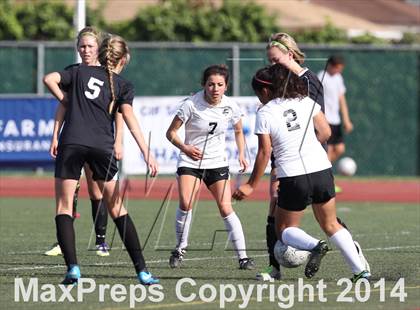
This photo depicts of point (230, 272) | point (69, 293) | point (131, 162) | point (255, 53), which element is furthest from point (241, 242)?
point (255, 53)

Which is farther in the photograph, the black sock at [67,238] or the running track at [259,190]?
the running track at [259,190]

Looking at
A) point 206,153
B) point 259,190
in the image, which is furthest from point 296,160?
point 259,190

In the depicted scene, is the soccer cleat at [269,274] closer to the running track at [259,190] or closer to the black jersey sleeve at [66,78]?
the black jersey sleeve at [66,78]

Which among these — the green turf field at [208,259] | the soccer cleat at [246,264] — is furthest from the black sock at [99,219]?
the soccer cleat at [246,264]

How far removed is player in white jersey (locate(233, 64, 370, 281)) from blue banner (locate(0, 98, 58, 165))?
14.0m

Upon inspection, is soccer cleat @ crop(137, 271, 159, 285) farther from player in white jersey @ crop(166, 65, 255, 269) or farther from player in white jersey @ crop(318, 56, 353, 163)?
player in white jersey @ crop(318, 56, 353, 163)

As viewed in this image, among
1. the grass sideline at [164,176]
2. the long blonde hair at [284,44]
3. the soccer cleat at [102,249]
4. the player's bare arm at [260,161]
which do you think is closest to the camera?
the player's bare arm at [260,161]

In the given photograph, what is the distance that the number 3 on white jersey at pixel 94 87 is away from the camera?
34.3ft

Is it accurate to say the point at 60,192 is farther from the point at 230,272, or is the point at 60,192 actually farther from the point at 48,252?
the point at 48,252

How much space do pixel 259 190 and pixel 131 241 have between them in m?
13.2

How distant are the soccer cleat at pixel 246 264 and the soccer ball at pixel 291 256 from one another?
1300 mm

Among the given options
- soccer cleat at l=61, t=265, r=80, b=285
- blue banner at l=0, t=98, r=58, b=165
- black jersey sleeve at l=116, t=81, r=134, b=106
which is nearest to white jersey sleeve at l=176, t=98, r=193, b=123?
black jersey sleeve at l=116, t=81, r=134, b=106

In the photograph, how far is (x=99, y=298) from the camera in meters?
9.57

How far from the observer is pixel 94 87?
34.4ft
